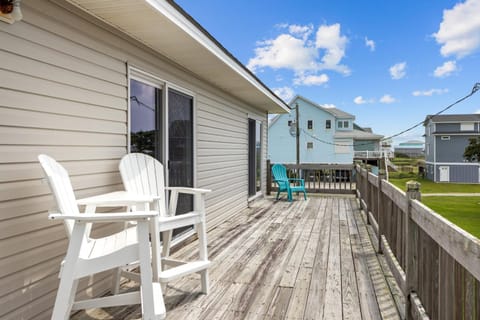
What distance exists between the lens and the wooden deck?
2223mm

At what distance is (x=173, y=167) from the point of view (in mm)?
3629

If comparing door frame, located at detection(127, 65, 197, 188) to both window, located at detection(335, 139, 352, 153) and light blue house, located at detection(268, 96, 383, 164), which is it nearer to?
light blue house, located at detection(268, 96, 383, 164)

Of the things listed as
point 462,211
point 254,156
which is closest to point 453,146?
point 462,211

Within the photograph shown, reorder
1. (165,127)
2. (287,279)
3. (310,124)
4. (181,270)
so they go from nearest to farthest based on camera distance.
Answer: (181,270) < (287,279) < (165,127) < (310,124)

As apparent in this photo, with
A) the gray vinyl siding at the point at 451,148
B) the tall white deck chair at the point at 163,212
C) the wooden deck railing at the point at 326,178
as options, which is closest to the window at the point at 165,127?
the tall white deck chair at the point at 163,212

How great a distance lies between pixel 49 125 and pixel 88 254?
89 cm

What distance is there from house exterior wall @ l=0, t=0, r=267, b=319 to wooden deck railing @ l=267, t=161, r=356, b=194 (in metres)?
6.00

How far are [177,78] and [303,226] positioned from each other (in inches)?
115

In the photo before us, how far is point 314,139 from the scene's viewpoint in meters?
21.9

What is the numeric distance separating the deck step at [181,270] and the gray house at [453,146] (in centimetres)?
2225

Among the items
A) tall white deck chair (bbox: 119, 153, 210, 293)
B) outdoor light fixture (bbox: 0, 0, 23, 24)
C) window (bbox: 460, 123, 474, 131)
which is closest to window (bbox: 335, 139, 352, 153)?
window (bbox: 460, 123, 474, 131)

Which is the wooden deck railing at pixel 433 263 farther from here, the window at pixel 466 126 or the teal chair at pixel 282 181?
the window at pixel 466 126

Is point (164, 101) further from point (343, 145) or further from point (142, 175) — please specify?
point (343, 145)

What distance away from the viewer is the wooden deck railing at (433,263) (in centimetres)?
115
